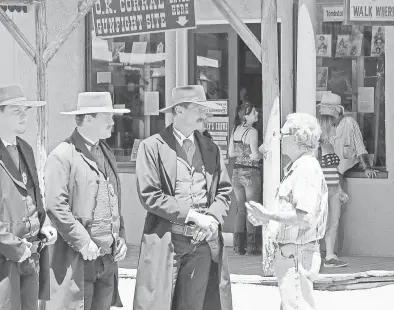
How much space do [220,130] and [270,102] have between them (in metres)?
2.42

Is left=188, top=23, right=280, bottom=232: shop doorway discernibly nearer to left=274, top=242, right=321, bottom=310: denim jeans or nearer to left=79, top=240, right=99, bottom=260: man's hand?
left=274, top=242, right=321, bottom=310: denim jeans

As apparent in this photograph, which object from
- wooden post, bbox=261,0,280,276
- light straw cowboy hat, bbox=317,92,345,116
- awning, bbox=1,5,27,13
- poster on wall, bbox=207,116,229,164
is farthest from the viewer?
poster on wall, bbox=207,116,229,164

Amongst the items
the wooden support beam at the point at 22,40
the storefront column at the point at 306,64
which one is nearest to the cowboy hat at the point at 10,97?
the wooden support beam at the point at 22,40

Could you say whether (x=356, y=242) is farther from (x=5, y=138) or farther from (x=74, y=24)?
(x=5, y=138)

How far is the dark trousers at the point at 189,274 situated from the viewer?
6324 millimetres

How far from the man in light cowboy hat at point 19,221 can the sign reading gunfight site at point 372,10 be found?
4127 millimetres

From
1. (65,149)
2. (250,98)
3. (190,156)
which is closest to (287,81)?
(250,98)

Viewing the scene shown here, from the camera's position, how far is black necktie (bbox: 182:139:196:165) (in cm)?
650

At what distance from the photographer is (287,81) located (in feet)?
30.9

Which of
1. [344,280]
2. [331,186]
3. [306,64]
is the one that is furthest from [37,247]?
[331,186]

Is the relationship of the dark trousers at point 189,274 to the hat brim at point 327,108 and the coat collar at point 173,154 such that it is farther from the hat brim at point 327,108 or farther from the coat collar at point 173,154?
the hat brim at point 327,108

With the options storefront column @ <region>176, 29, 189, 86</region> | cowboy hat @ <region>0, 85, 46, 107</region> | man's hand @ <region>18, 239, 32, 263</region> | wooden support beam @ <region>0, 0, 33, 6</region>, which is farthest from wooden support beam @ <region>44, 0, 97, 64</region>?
man's hand @ <region>18, 239, 32, 263</region>

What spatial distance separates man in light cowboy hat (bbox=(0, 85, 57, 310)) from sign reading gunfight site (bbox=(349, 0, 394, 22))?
4.13 metres

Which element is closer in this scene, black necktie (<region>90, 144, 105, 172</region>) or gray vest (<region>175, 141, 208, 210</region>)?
black necktie (<region>90, 144, 105, 172</region>)
